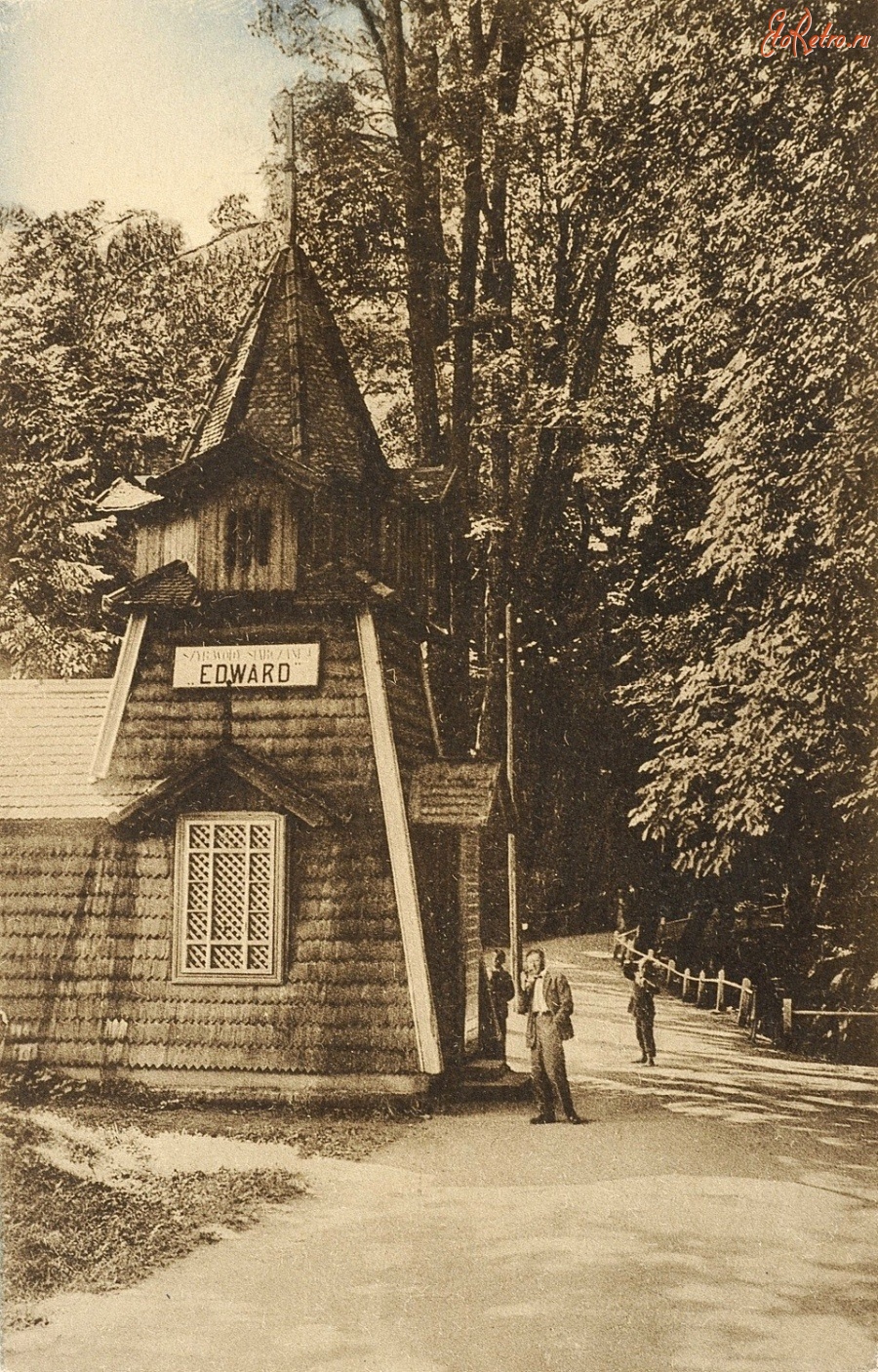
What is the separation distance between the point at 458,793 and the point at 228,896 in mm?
952

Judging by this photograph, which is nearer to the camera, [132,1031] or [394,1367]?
[394,1367]

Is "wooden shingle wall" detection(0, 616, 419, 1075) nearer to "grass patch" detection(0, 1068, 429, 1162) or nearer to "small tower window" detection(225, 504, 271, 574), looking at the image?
"grass patch" detection(0, 1068, 429, 1162)

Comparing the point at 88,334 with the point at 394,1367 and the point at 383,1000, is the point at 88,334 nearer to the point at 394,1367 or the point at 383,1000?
the point at 383,1000

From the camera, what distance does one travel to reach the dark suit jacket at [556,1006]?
12.8 ft

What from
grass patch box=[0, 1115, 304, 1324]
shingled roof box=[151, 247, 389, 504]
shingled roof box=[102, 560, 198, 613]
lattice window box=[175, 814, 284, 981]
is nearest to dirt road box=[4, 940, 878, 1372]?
grass patch box=[0, 1115, 304, 1324]

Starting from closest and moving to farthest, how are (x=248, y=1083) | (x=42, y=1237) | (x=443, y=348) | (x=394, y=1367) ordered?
(x=394, y=1367)
(x=42, y=1237)
(x=248, y=1083)
(x=443, y=348)

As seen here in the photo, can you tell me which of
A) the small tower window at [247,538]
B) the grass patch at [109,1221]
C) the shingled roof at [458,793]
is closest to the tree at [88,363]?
the small tower window at [247,538]

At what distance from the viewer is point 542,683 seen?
13.7ft

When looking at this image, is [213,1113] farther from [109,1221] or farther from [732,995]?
[732,995]

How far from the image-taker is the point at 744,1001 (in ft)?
13.8

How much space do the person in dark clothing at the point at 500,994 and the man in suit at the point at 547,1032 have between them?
0.21 ft

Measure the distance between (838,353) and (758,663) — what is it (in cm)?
120

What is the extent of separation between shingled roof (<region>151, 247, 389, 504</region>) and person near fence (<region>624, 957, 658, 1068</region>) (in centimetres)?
213

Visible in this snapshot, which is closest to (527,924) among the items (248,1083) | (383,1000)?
(383,1000)
